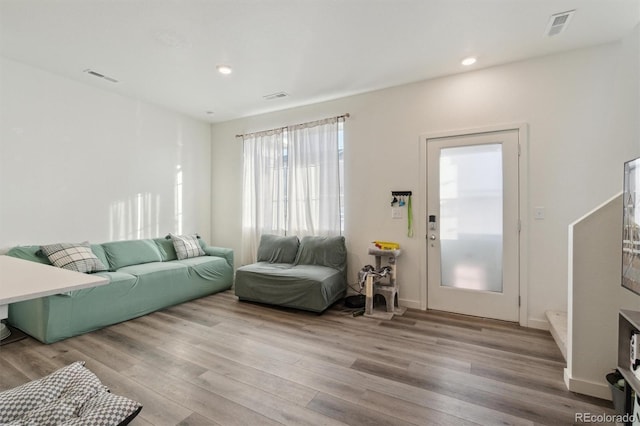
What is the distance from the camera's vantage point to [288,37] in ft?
8.75

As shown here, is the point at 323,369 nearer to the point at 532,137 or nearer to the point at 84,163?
the point at 532,137

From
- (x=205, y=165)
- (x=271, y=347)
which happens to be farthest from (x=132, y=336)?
(x=205, y=165)

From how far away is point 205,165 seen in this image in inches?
210

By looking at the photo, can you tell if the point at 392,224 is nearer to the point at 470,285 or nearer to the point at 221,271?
the point at 470,285

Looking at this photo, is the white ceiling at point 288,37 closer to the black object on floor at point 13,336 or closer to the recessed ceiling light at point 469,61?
the recessed ceiling light at point 469,61

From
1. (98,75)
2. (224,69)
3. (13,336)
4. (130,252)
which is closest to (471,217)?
(224,69)

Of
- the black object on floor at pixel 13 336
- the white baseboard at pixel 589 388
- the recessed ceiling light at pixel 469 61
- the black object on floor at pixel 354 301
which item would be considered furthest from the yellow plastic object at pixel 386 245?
the black object on floor at pixel 13 336

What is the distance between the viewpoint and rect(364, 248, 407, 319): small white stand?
3.40m

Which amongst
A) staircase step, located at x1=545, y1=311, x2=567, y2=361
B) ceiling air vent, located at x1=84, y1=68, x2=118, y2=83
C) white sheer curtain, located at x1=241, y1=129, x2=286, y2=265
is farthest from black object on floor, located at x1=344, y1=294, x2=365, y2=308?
ceiling air vent, located at x1=84, y1=68, x2=118, y2=83

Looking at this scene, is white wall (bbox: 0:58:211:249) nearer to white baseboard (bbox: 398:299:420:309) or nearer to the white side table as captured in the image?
the white side table

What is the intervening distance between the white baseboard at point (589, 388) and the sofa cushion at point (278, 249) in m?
3.11

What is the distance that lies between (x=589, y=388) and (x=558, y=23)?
2.88 metres

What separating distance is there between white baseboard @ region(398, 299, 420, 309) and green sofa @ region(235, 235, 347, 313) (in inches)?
29.7

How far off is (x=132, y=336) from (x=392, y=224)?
316 cm
